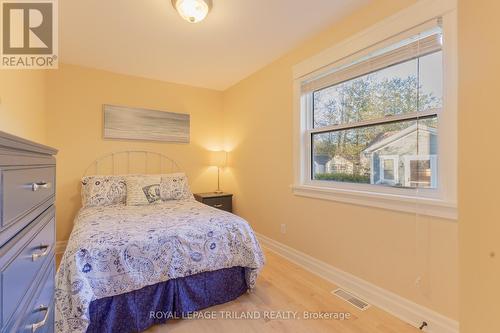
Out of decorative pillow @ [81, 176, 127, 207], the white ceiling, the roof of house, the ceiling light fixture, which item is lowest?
decorative pillow @ [81, 176, 127, 207]

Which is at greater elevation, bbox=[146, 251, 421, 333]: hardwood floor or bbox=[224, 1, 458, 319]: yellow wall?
bbox=[224, 1, 458, 319]: yellow wall

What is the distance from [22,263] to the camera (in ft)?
1.96

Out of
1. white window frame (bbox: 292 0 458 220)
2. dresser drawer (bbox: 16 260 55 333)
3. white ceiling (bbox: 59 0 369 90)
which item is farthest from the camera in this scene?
white ceiling (bbox: 59 0 369 90)

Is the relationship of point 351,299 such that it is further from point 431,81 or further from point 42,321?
point 42,321

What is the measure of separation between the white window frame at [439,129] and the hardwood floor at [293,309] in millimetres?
782

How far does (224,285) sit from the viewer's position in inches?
74.9

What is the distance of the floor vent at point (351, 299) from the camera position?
6.07ft

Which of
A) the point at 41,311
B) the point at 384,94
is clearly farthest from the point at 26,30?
the point at 384,94

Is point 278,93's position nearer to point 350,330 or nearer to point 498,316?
point 350,330

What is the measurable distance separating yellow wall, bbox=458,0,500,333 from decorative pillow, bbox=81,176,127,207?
3.05 metres

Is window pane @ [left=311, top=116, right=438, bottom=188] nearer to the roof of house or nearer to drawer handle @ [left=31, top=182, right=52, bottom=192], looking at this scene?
the roof of house

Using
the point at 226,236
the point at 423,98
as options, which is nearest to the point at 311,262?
the point at 226,236

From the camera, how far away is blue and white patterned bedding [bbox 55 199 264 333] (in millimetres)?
1362

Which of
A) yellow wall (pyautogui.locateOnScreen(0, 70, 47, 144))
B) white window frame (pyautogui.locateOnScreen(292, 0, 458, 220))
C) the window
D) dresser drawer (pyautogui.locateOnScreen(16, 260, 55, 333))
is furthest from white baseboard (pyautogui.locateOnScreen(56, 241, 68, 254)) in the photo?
the window
